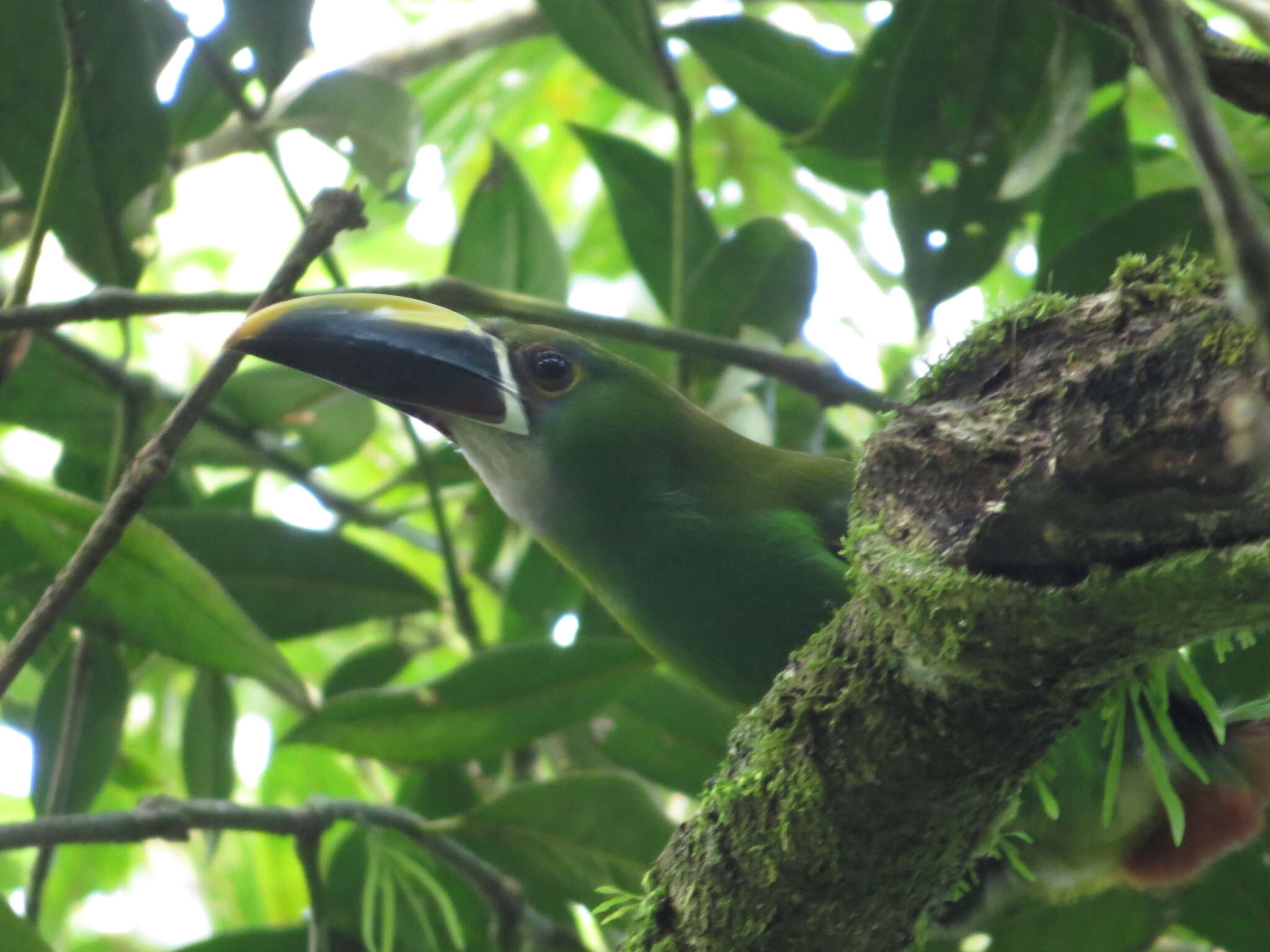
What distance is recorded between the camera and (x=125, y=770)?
3.23 m

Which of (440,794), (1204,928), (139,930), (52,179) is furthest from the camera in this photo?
(139,930)

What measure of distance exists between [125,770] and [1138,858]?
94.1 inches

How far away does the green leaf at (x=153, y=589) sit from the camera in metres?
2.12

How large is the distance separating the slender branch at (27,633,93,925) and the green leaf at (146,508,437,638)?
0.95 ft

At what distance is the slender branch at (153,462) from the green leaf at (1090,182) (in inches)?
56.3

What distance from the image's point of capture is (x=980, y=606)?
3.67ft

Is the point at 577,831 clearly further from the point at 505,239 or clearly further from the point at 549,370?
the point at 505,239

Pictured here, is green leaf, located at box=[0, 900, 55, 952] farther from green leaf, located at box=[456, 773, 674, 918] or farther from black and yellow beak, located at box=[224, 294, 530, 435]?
black and yellow beak, located at box=[224, 294, 530, 435]

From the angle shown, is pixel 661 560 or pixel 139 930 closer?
pixel 661 560

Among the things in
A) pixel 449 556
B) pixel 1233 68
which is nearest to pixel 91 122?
pixel 449 556

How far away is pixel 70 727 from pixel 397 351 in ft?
3.37

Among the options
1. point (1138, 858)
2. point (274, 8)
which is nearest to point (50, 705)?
point (274, 8)

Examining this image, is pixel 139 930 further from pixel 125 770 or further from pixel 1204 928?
pixel 1204 928

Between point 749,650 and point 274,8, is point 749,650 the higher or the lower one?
the lower one
